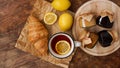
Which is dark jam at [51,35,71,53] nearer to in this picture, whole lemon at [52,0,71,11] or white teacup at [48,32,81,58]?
white teacup at [48,32,81,58]

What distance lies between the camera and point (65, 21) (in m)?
1.22

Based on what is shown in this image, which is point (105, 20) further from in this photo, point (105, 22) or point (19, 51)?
point (19, 51)

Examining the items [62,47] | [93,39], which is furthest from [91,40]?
[62,47]

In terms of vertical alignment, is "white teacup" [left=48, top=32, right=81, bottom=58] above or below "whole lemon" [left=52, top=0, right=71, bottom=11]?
below

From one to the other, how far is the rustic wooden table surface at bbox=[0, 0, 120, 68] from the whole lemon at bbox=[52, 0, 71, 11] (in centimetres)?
4

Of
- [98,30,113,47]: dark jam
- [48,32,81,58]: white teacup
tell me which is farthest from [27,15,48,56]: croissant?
[98,30,113,47]: dark jam

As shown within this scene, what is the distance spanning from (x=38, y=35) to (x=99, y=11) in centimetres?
28

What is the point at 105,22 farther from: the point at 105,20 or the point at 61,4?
the point at 61,4

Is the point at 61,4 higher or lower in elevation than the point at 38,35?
higher

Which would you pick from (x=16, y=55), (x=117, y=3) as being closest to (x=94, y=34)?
(x=117, y=3)

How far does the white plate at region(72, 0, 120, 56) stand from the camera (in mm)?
1227

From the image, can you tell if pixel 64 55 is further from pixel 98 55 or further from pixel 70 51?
pixel 98 55

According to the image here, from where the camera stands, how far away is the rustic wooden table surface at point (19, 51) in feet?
4.07

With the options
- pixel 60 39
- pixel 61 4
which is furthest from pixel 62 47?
pixel 61 4
